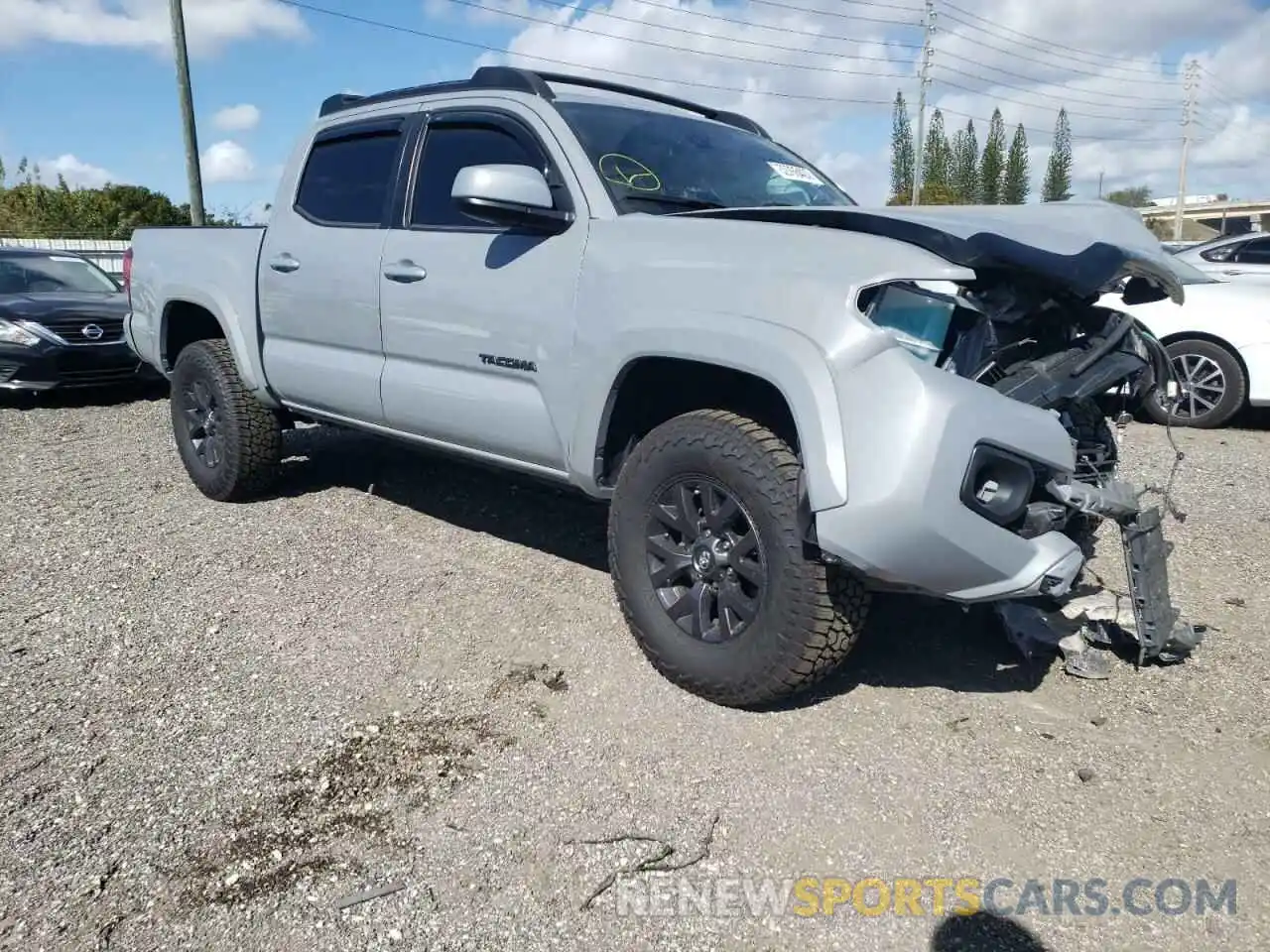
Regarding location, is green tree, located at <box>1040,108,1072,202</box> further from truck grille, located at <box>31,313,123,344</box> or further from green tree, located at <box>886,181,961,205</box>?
truck grille, located at <box>31,313,123,344</box>

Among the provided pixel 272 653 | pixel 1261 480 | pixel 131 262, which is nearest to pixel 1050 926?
pixel 272 653

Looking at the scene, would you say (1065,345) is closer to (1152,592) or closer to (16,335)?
(1152,592)

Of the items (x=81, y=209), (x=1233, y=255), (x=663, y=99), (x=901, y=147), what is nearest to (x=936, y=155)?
(x=901, y=147)

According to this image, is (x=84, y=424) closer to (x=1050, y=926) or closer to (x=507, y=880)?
(x=507, y=880)

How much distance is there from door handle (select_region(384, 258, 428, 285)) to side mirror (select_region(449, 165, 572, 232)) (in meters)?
0.62

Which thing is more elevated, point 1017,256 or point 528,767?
point 1017,256

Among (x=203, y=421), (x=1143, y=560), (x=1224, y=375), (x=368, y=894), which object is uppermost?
(x=1224, y=375)

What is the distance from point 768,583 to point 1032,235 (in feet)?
4.11

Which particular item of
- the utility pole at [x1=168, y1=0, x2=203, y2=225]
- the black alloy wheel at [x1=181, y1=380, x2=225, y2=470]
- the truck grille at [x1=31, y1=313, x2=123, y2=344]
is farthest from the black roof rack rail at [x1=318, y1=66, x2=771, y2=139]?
the utility pole at [x1=168, y1=0, x2=203, y2=225]

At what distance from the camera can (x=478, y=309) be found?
3.81 m

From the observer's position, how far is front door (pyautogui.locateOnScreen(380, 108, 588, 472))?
3.58m

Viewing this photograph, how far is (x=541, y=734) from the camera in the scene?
3.10 m

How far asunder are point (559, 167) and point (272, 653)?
6.68 feet

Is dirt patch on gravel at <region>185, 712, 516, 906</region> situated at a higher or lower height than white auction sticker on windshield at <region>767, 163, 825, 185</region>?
lower
